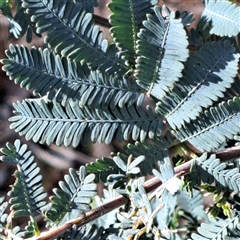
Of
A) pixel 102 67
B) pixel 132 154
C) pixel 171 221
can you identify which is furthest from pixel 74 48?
pixel 171 221

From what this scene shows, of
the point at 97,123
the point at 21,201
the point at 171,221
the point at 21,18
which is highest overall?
the point at 21,18

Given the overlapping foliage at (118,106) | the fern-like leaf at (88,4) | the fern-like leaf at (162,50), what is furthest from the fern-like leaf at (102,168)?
the fern-like leaf at (88,4)

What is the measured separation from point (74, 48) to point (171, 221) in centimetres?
42

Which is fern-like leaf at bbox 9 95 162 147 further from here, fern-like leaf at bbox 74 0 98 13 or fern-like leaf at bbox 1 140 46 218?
fern-like leaf at bbox 74 0 98 13

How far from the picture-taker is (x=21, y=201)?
54 cm

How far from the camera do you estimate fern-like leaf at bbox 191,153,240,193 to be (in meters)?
0.52

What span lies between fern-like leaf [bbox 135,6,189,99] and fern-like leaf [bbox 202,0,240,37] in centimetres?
12

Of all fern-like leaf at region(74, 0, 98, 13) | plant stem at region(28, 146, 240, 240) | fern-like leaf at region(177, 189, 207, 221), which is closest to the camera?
plant stem at region(28, 146, 240, 240)

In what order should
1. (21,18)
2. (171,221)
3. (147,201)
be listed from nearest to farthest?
(147,201) < (21,18) < (171,221)

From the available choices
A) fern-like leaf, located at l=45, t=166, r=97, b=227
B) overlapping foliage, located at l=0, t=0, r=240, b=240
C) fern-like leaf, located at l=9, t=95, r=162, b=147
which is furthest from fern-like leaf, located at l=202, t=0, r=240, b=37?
fern-like leaf, located at l=45, t=166, r=97, b=227

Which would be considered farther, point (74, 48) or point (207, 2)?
point (207, 2)

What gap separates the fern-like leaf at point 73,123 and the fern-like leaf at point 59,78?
0.01 metres

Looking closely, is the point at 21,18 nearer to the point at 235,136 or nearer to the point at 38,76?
the point at 38,76

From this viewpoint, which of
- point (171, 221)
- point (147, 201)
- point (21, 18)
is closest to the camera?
point (147, 201)
